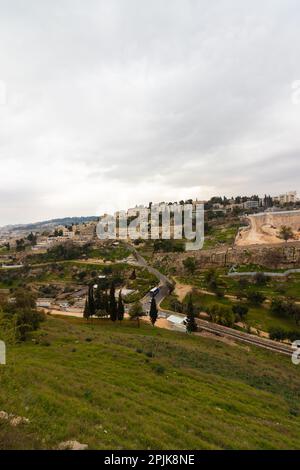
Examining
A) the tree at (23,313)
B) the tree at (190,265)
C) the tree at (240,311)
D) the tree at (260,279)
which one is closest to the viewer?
the tree at (23,313)

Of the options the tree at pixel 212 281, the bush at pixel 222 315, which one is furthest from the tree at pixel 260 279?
the bush at pixel 222 315

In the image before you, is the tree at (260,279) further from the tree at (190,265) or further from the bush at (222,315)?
the bush at (222,315)

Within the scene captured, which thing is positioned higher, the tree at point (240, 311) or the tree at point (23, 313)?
the tree at point (23, 313)

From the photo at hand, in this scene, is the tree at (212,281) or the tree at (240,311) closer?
the tree at (240,311)

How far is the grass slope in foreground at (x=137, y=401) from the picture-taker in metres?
7.70

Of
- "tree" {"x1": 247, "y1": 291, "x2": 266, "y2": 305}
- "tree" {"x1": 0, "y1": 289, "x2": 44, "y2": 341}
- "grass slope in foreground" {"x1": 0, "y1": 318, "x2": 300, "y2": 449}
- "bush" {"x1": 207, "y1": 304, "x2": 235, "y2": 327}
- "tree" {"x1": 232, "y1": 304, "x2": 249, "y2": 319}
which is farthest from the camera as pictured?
"tree" {"x1": 247, "y1": 291, "x2": 266, "y2": 305}

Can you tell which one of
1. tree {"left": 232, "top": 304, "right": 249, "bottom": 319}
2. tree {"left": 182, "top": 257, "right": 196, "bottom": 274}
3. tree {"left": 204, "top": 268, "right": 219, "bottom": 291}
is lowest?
tree {"left": 232, "top": 304, "right": 249, "bottom": 319}

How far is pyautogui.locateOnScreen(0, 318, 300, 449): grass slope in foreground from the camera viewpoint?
25.3ft

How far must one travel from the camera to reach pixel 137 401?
10.9 metres

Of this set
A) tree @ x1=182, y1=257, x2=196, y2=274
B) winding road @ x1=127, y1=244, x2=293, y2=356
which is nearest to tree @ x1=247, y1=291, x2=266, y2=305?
winding road @ x1=127, y1=244, x2=293, y2=356

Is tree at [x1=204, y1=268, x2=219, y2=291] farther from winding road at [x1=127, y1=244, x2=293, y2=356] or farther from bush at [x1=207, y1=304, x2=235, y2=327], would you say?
bush at [x1=207, y1=304, x2=235, y2=327]

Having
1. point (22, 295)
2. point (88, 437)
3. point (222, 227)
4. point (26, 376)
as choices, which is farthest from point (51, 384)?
point (222, 227)

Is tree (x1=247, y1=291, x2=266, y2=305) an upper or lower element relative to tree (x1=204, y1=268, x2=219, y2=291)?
lower

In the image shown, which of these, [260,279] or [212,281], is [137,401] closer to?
[212,281]
